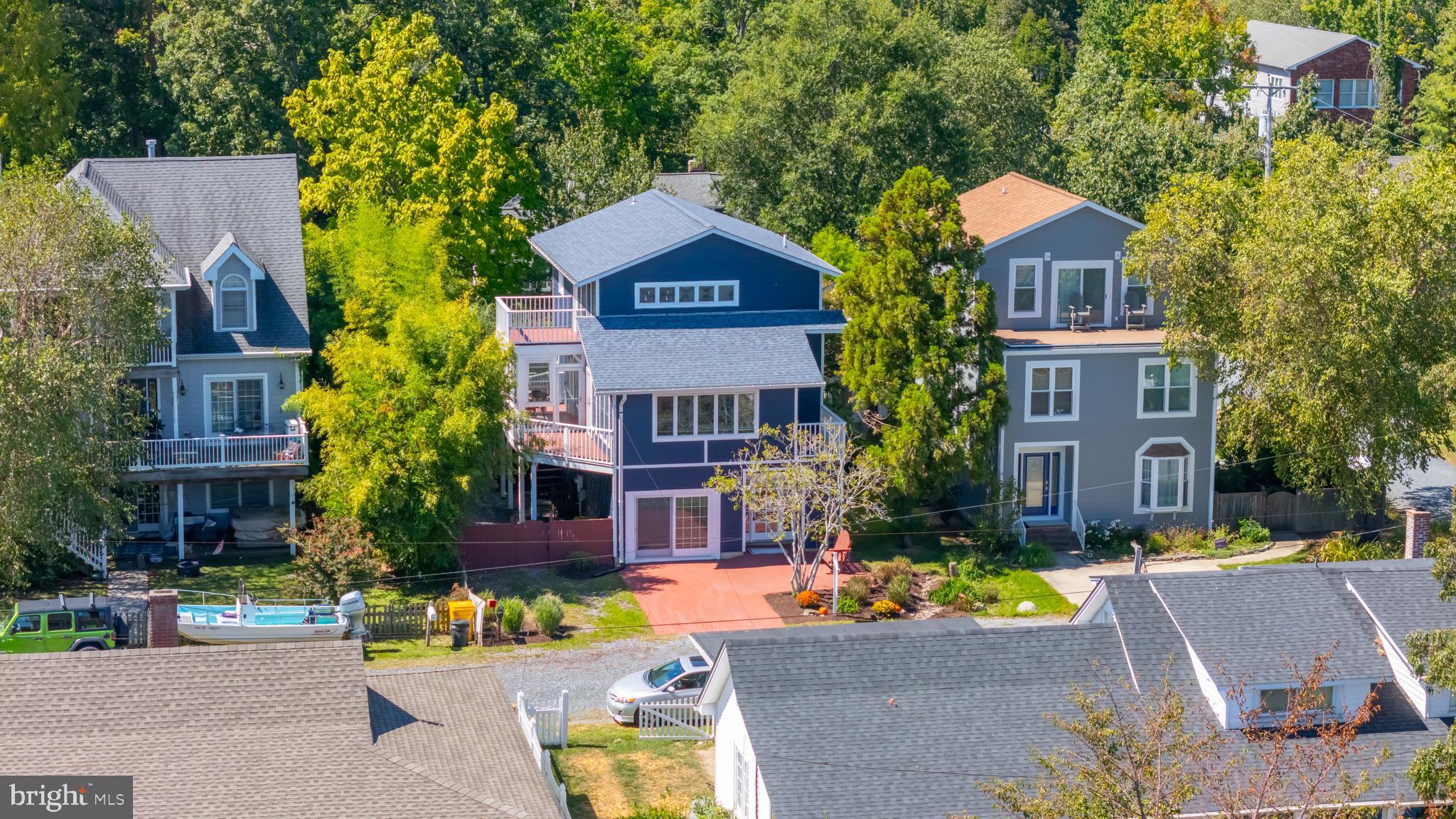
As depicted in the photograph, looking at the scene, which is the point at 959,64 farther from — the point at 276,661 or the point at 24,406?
the point at 276,661

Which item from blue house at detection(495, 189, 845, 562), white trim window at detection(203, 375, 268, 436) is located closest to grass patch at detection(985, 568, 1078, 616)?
blue house at detection(495, 189, 845, 562)

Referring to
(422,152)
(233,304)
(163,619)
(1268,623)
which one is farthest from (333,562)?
(1268,623)

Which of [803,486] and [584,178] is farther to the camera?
[584,178]

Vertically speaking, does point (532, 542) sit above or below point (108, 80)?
below

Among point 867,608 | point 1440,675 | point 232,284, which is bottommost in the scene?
point 867,608

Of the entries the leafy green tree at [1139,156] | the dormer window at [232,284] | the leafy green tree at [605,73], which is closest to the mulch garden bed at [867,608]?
the dormer window at [232,284]

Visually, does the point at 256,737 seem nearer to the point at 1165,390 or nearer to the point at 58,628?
the point at 58,628

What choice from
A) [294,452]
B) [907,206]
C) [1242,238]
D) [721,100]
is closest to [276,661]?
[294,452]
